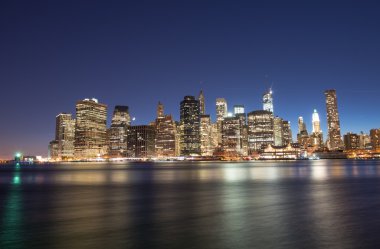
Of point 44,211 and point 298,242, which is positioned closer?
point 298,242

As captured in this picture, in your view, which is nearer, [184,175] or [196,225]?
[196,225]

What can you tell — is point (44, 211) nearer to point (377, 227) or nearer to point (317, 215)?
point (317, 215)

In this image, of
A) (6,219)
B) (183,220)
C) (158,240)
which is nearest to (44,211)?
(6,219)

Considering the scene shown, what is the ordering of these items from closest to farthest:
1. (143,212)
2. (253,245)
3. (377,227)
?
(253,245)
(377,227)
(143,212)

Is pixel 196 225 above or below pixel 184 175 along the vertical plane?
above

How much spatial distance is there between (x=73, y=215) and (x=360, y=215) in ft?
61.3

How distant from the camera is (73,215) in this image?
80.7ft

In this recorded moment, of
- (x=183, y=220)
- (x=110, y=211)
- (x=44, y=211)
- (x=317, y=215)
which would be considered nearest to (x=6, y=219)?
(x=44, y=211)

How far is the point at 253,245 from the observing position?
15141 millimetres

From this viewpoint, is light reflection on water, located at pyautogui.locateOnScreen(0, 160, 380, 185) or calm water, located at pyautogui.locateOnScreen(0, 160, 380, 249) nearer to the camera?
calm water, located at pyautogui.locateOnScreen(0, 160, 380, 249)

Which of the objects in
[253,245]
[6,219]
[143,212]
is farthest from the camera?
[143,212]

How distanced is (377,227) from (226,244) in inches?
346

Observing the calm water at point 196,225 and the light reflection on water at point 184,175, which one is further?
the light reflection on water at point 184,175

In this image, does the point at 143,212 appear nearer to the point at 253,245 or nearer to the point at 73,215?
the point at 73,215
